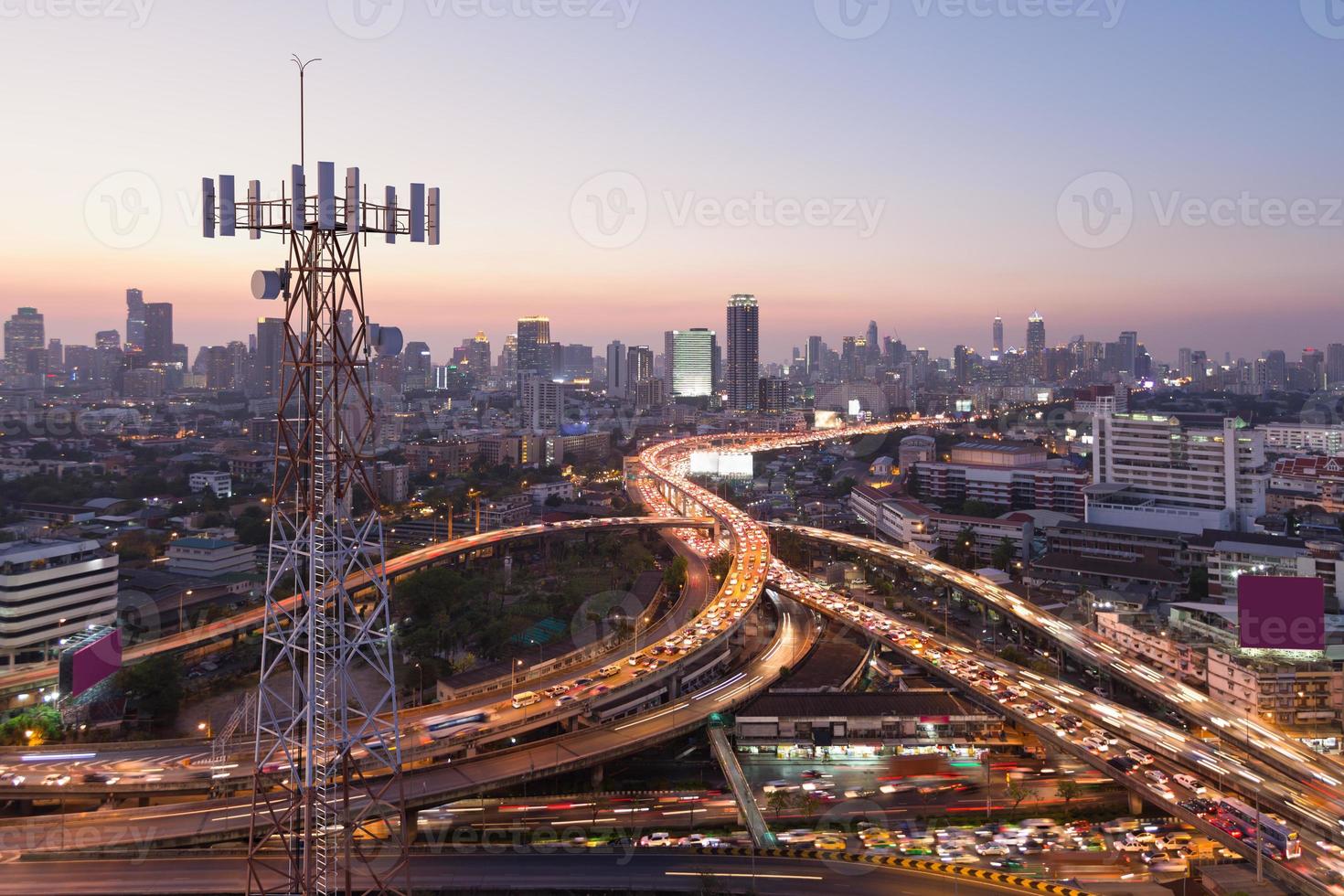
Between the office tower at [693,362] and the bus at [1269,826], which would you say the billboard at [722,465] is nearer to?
the bus at [1269,826]

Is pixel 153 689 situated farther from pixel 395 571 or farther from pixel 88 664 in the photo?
pixel 395 571

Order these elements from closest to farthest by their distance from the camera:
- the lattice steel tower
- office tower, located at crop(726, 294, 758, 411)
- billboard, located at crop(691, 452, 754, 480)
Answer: the lattice steel tower
billboard, located at crop(691, 452, 754, 480)
office tower, located at crop(726, 294, 758, 411)

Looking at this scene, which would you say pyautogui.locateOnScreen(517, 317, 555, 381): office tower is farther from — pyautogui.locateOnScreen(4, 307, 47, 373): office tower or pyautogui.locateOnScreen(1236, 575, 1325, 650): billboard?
pyautogui.locateOnScreen(1236, 575, 1325, 650): billboard

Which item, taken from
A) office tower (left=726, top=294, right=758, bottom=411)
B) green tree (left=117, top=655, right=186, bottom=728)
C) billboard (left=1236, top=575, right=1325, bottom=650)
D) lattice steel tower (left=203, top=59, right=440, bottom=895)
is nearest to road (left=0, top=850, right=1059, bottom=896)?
lattice steel tower (left=203, top=59, right=440, bottom=895)

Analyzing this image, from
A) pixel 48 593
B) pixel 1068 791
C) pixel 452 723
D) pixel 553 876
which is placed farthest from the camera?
pixel 48 593

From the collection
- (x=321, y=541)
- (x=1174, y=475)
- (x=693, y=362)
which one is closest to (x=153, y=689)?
(x=321, y=541)
